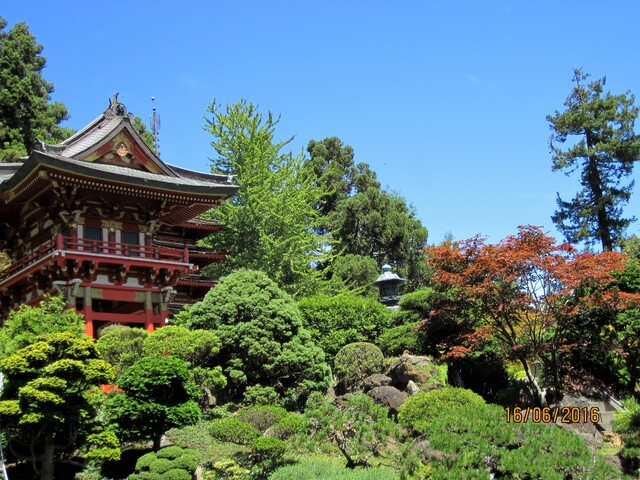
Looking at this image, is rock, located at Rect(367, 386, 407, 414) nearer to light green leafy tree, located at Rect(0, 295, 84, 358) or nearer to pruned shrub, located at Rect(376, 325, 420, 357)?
pruned shrub, located at Rect(376, 325, 420, 357)

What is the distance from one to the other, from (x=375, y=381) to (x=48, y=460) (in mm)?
8204

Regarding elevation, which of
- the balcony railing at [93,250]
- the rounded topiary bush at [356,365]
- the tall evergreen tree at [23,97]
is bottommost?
the rounded topiary bush at [356,365]

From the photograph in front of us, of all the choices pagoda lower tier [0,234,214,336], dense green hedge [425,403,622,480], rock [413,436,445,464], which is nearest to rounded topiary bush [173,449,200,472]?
rock [413,436,445,464]

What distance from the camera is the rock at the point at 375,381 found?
1741 cm

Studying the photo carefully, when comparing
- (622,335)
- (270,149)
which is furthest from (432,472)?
(270,149)

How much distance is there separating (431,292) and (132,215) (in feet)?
33.1

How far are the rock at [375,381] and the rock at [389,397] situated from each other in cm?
112

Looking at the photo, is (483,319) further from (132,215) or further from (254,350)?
(132,215)

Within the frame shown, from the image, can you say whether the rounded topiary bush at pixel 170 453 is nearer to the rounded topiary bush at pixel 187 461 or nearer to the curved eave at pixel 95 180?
the rounded topiary bush at pixel 187 461

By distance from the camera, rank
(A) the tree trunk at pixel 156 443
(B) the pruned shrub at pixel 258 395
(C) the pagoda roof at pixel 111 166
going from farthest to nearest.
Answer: (C) the pagoda roof at pixel 111 166 → (B) the pruned shrub at pixel 258 395 → (A) the tree trunk at pixel 156 443

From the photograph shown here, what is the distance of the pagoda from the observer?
66.0 ft

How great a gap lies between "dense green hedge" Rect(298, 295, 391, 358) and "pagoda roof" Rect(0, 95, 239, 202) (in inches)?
193

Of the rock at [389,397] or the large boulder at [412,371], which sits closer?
the rock at [389,397]

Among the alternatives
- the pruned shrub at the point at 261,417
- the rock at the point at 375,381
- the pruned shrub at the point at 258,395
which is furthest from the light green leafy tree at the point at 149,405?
the rock at the point at 375,381
